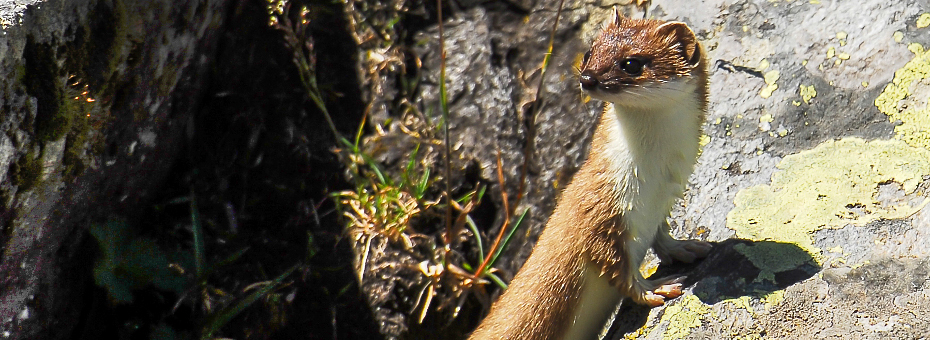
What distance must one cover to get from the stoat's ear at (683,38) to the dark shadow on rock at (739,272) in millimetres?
643

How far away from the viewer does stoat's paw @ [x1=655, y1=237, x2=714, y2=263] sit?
9.01 feet

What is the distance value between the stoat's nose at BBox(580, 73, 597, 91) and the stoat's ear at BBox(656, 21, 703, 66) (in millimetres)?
298

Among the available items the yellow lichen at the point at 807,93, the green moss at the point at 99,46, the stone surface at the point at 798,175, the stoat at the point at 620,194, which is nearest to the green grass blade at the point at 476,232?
the stone surface at the point at 798,175

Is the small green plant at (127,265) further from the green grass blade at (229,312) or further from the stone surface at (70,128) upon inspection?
the green grass blade at (229,312)

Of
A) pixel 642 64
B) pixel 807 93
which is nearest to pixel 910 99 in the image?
pixel 807 93

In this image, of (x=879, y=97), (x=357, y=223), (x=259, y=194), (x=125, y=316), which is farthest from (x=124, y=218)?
(x=879, y=97)

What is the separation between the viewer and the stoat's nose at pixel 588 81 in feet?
8.24

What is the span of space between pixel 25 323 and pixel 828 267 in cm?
287

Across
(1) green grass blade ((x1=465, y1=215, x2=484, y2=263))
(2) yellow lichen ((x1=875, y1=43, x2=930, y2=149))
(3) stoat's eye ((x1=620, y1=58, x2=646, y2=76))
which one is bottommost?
(1) green grass blade ((x1=465, y1=215, x2=484, y2=263))

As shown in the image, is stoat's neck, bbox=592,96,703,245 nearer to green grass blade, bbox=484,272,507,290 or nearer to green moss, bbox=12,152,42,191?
green grass blade, bbox=484,272,507,290

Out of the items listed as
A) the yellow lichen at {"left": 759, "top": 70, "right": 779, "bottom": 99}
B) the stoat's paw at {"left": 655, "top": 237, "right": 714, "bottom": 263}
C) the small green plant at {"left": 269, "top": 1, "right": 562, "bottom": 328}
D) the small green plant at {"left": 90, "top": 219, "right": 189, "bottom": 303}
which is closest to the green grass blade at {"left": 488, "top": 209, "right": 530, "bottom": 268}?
the small green plant at {"left": 269, "top": 1, "right": 562, "bottom": 328}

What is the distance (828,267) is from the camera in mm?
2400

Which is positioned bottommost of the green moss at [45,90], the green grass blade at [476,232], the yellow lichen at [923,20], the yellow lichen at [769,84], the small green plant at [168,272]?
the green grass blade at [476,232]

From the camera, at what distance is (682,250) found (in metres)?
2.77
